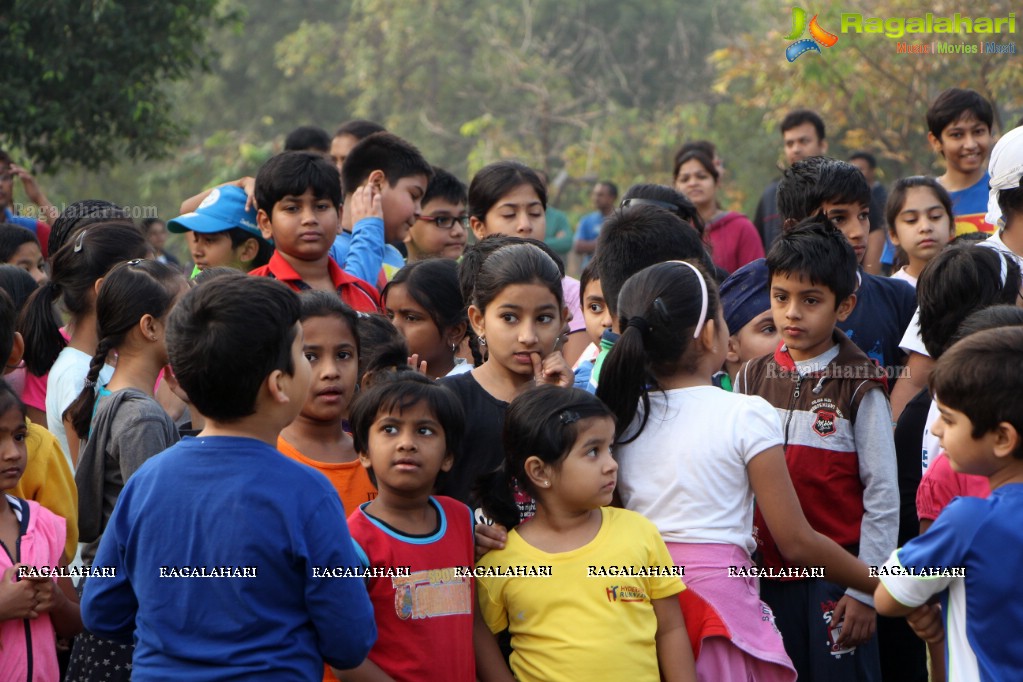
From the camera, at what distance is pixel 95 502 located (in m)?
3.46

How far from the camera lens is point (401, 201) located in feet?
17.8

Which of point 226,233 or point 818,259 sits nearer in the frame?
point 818,259

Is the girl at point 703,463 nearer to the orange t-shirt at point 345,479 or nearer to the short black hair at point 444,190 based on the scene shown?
the orange t-shirt at point 345,479

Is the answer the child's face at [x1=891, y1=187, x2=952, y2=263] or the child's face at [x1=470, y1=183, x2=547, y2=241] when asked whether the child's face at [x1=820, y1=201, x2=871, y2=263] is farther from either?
the child's face at [x1=470, y1=183, x2=547, y2=241]

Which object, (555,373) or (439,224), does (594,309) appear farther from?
(439,224)

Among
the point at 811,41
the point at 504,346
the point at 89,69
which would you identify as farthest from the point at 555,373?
the point at 811,41

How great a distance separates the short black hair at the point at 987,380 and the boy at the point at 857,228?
61.7 inches

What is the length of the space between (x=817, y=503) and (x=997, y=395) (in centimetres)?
102

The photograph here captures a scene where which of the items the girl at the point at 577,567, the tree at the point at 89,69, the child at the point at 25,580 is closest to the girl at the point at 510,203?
the girl at the point at 577,567

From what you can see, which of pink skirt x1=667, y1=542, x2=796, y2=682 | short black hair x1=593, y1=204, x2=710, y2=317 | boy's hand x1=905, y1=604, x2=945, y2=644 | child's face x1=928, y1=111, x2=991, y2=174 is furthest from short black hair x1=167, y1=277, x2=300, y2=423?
child's face x1=928, y1=111, x2=991, y2=174

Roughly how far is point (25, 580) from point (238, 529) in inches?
38.0

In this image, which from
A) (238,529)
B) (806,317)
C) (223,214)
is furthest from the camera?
(223,214)

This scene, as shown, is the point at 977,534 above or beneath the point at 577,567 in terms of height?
above

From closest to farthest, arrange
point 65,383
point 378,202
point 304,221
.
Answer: point 65,383, point 304,221, point 378,202
